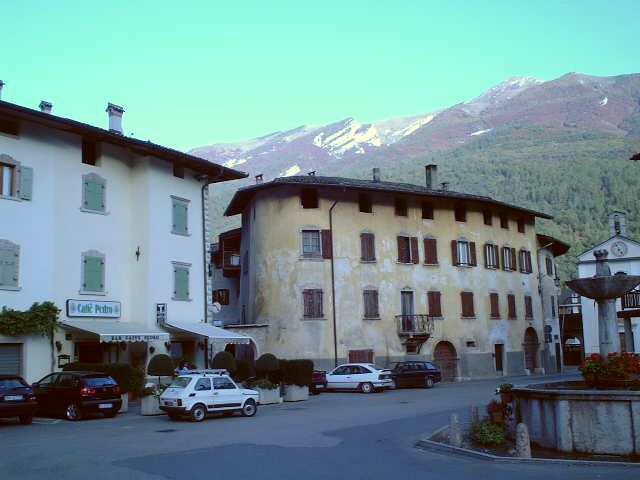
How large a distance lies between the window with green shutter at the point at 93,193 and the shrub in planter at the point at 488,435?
18.7 meters

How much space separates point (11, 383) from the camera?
761 inches

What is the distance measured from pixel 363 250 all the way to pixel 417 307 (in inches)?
196

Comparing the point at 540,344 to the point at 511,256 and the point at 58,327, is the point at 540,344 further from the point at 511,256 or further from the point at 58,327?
the point at 58,327

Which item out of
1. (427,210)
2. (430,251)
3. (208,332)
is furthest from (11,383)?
(427,210)

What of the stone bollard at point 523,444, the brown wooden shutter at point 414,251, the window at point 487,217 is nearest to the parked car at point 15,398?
the stone bollard at point 523,444

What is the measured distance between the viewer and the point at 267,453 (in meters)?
13.4

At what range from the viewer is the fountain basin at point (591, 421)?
1212 cm

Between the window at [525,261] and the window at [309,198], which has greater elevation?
the window at [309,198]

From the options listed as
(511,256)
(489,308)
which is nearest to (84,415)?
(489,308)

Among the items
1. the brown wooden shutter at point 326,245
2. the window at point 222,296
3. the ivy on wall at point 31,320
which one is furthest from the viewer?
the window at point 222,296

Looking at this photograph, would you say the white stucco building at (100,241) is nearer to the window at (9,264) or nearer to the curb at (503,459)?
the window at (9,264)

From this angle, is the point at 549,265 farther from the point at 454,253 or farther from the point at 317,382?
the point at 317,382

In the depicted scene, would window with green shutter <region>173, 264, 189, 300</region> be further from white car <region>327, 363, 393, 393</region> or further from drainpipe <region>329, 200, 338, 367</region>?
drainpipe <region>329, 200, 338, 367</region>

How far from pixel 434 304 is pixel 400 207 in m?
6.31
